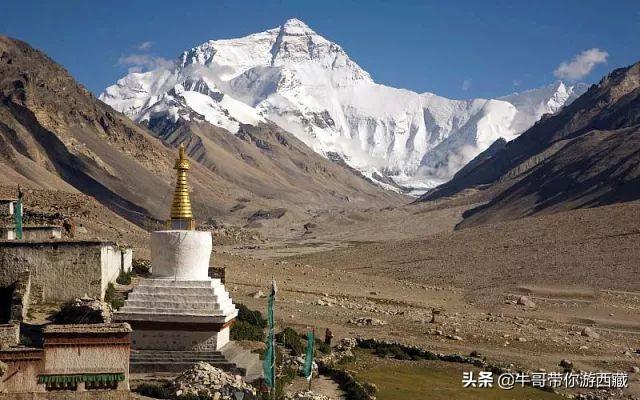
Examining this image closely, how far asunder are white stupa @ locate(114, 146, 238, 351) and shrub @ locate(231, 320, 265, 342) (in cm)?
195

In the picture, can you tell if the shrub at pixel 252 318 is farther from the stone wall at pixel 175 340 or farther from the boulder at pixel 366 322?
the stone wall at pixel 175 340

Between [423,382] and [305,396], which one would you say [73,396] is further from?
[423,382]

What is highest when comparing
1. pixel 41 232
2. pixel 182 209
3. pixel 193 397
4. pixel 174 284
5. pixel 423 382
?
pixel 182 209

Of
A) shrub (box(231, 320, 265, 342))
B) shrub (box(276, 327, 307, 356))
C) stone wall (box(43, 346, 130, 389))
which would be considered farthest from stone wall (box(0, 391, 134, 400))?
shrub (box(276, 327, 307, 356))

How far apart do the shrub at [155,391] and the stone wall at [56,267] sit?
665 centimetres

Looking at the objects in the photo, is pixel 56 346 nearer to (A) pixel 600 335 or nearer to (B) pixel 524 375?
(B) pixel 524 375

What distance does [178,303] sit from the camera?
19.0 metres

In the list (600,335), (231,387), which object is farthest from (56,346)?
(600,335)

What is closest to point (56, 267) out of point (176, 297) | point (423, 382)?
point (176, 297)

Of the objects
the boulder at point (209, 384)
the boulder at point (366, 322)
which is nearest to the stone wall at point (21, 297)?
the boulder at point (209, 384)

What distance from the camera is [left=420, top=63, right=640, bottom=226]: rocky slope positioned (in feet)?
293

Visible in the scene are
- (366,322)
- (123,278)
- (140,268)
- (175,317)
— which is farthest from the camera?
(140,268)

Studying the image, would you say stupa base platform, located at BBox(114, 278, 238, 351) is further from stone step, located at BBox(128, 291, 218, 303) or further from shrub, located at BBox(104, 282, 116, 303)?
shrub, located at BBox(104, 282, 116, 303)

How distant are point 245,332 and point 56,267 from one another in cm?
522
